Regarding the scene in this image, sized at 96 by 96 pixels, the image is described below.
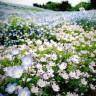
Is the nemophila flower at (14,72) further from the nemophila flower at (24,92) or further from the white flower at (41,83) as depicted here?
the white flower at (41,83)

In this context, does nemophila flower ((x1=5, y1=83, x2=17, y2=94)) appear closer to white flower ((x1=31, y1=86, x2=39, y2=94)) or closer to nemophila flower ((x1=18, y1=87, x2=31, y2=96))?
nemophila flower ((x1=18, y1=87, x2=31, y2=96))

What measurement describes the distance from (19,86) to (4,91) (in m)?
0.18

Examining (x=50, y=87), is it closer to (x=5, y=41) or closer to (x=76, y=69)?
(x=76, y=69)

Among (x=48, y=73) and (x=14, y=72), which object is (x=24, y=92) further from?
(x=48, y=73)

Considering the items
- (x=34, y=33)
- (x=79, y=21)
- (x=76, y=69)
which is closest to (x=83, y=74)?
(x=76, y=69)

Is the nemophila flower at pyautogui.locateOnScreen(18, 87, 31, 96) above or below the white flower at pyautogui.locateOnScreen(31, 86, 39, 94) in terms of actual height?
above

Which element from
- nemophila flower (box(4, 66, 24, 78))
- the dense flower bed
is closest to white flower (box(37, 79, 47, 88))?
the dense flower bed

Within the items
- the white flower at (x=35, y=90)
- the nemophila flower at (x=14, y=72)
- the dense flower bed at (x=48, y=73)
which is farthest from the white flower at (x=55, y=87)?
the nemophila flower at (x=14, y=72)

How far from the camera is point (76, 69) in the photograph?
123 inches

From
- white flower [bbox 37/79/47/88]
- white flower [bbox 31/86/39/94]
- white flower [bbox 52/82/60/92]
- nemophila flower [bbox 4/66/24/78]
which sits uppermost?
nemophila flower [bbox 4/66/24/78]

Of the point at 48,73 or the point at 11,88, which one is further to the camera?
the point at 48,73

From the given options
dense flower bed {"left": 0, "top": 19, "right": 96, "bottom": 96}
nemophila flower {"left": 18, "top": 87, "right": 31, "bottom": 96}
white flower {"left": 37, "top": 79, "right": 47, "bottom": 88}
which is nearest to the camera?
nemophila flower {"left": 18, "top": 87, "right": 31, "bottom": 96}

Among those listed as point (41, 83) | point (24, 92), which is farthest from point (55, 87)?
point (24, 92)

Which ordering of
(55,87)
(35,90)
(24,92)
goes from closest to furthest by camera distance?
(24,92), (35,90), (55,87)
